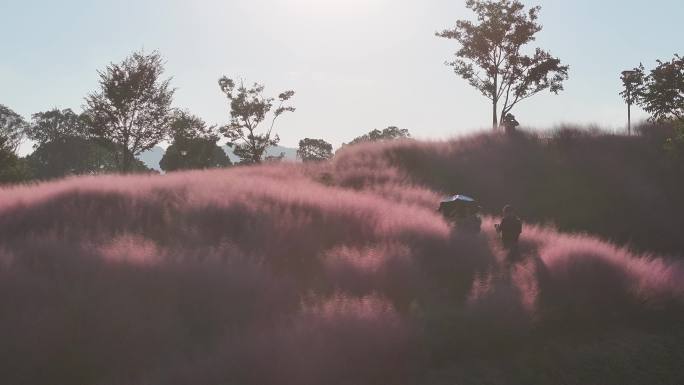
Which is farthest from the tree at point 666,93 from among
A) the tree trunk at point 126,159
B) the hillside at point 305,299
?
the tree trunk at point 126,159

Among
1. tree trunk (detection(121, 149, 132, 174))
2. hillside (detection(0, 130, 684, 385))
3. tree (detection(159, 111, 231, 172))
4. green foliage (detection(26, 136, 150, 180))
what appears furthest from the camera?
green foliage (detection(26, 136, 150, 180))

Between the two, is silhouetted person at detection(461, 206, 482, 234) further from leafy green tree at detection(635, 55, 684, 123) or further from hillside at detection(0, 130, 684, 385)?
leafy green tree at detection(635, 55, 684, 123)

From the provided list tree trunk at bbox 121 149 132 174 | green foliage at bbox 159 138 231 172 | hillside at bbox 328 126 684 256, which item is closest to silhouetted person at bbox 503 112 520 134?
hillside at bbox 328 126 684 256

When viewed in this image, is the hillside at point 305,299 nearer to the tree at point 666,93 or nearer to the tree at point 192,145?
the tree at point 666,93

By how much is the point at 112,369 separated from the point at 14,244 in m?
4.67

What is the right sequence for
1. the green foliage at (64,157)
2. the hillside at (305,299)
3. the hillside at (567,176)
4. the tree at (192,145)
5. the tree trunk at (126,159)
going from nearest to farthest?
the hillside at (305,299) < the hillside at (567,176) < the tree trunk at (126,159) < the tree at (192,145) < the green foliage at (64,157)

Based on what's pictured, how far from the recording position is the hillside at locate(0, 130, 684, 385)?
18.6 feet

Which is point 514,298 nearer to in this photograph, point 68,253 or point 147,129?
point 68,253

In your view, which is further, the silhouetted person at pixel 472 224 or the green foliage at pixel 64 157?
the green foliage at pixel 64 157

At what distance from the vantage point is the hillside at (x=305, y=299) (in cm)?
567

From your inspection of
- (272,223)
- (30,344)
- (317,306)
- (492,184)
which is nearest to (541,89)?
(492,184)

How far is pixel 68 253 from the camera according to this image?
796 cm

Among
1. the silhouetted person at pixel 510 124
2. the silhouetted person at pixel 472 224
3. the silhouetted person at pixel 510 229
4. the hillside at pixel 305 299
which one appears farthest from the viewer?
the silhouetted person at pixel 510 124

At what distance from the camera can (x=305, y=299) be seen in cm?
711
